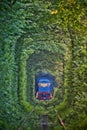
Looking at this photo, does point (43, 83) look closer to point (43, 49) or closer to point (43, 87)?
point (43, 87)

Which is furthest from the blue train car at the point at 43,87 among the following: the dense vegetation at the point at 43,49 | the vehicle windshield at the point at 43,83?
the dense vegetation at the point at 43,49

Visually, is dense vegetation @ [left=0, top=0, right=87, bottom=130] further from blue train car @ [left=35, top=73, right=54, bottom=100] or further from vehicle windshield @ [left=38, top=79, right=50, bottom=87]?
vehicle windshield @ [left=38, top=79, right=50, bottom=87]

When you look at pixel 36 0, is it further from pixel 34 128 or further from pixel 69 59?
pixel 34 128

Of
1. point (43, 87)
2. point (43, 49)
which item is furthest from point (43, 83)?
point (43, 49)

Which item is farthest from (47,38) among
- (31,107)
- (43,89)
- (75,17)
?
(43,89)

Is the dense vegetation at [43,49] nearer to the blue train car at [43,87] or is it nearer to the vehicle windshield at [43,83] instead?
the blue train car at [43,87]

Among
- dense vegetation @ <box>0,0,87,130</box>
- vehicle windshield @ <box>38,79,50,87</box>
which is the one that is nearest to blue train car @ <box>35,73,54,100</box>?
vehicle windshield @ <box>38,79,50,87</box>

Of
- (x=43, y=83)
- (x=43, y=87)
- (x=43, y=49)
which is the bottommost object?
(x=43, y=87)
